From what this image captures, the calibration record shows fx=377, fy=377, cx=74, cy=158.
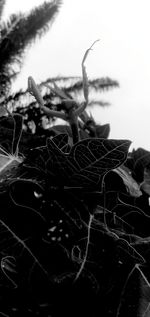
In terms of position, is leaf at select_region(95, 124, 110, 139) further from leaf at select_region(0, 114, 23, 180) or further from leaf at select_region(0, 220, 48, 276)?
leaf at select_region(0, 220, 48, 276)

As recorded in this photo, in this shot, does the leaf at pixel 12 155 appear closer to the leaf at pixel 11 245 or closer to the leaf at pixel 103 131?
the leaf at pixel 11 245

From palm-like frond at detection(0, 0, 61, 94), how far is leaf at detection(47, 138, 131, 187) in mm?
5805

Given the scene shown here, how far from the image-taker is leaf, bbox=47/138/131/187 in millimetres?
338

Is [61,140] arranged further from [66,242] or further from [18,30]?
[18,30]

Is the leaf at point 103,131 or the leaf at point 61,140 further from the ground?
the leaf at point 61,140

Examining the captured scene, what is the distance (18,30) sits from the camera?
605 centimetres

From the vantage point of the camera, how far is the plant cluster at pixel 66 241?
342 mm

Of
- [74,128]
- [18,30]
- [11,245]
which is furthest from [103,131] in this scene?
[18,30]

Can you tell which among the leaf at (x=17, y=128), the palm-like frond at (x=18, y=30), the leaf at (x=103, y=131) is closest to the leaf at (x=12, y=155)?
the leaf at (x=17, y=128)

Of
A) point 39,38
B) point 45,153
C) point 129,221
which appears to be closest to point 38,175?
point 45,153

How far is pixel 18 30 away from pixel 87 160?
6.12 metres

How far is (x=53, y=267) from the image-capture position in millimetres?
355

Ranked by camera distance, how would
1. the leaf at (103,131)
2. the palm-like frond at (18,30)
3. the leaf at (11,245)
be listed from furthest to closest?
the palm-like frond at (18,30)
the leaf at (103,131)
the leaf at (11,245)

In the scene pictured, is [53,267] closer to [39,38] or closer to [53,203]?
[53,203]
